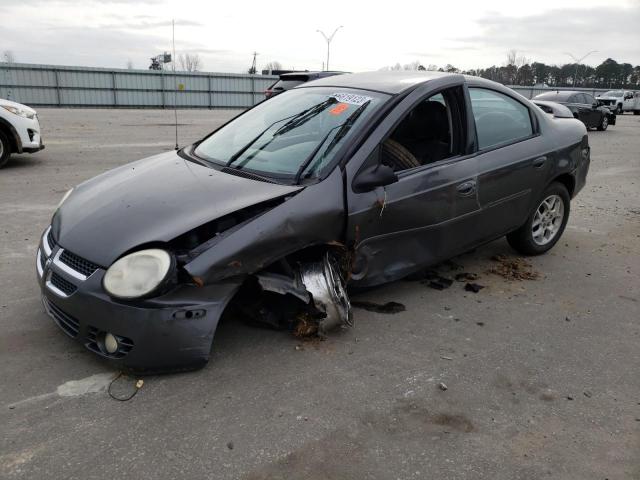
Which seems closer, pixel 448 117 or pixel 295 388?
pixel 295 388

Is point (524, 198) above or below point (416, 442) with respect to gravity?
above

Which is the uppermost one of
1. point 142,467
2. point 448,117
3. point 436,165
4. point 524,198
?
point 448,117

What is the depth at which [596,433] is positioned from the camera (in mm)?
2670

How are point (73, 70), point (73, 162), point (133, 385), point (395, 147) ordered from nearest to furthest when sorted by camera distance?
point (133, 385)
point (395, 147)
point (73, 162)
point (73, 70)

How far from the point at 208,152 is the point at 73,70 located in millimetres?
30932

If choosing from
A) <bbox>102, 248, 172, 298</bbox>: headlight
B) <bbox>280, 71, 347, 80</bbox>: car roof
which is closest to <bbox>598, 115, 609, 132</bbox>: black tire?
<bbox>280, 71, 347, 80</bbox>: car roof

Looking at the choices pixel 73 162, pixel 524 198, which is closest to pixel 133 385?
pixel 524 198

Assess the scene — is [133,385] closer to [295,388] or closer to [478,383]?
[295,388]

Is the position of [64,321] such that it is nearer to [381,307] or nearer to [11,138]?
[381,307]

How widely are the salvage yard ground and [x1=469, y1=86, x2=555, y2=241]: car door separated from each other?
0.59 m

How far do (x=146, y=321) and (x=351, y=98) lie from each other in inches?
84.8

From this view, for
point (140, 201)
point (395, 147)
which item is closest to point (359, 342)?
point (395, 147)

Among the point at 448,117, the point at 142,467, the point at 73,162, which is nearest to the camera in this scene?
the point at 142,467

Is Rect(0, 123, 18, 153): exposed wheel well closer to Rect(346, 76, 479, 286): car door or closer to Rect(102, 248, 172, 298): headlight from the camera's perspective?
Rect(102, 248, 172, 298): headlight
